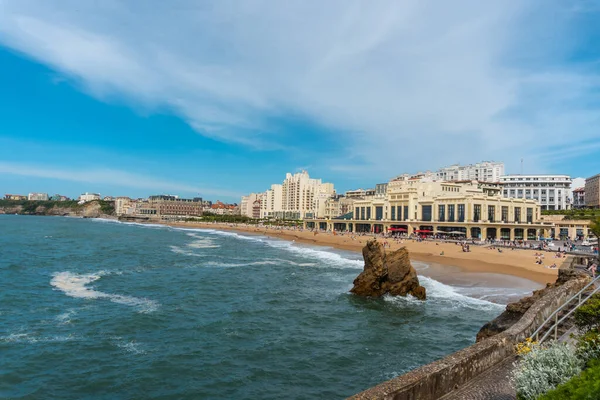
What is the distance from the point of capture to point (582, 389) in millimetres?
4527

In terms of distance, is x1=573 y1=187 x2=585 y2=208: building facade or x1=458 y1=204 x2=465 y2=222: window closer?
x1=458 y1=204 x2=465 y2=222: window

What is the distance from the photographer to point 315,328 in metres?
21.5

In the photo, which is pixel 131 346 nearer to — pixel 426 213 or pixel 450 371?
pixel 450 371

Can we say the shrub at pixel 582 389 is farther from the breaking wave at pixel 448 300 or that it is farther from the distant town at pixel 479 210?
the distant town at pixel 479 210

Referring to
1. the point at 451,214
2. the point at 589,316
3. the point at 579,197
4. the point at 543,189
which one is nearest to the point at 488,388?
the point at 589,316

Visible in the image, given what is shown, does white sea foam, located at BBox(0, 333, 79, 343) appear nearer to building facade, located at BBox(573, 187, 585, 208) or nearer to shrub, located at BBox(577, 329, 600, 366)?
shrub, located at BBox(577, 329, 600, 366)

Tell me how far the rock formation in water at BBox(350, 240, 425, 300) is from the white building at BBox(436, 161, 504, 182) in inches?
5456

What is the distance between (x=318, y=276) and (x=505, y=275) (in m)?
19.0

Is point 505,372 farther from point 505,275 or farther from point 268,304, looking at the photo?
point 505,275

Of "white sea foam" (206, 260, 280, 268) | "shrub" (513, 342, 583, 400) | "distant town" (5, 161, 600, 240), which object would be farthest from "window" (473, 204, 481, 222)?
"shrub" (513, 342, 583, 400)

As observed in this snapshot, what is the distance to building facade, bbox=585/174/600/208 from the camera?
128750mm

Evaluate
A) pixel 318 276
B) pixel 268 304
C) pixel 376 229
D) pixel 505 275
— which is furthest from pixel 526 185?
pixel 268 304

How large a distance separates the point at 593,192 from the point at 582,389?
16274 cm

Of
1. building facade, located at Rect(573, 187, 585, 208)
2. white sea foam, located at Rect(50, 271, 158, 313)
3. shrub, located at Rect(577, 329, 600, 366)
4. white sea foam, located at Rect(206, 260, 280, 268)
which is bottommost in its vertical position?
white sea foam, located at Rect(50, 271, 158, 313)
